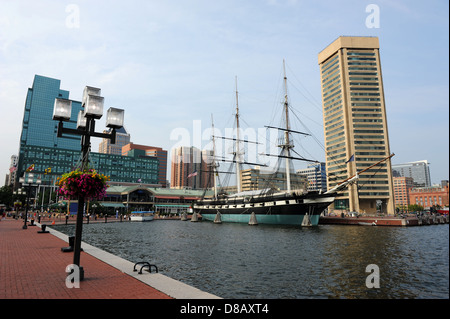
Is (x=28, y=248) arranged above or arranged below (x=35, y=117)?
below

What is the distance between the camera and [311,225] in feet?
163

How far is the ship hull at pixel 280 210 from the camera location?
5096cm

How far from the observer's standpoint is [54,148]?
16212 cm

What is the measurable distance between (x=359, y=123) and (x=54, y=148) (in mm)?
166810

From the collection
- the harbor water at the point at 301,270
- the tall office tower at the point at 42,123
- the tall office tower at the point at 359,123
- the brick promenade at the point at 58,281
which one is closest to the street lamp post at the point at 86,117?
the brick promenade at the point at 58,281

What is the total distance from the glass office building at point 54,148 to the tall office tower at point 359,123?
113 m

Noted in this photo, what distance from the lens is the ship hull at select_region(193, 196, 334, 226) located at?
5096 centimetres

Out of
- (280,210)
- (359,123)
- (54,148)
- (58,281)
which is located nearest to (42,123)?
(54,148)

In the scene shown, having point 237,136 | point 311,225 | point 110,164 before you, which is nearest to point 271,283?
point 311,225

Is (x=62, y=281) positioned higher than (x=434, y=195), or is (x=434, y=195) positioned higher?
(x=434, y=195)

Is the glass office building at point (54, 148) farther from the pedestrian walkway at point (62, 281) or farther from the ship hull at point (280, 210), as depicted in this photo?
the pedestrian walkway at point (62, 281)

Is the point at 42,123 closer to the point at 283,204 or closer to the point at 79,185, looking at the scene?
the point at 283,204

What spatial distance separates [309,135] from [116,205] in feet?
235
